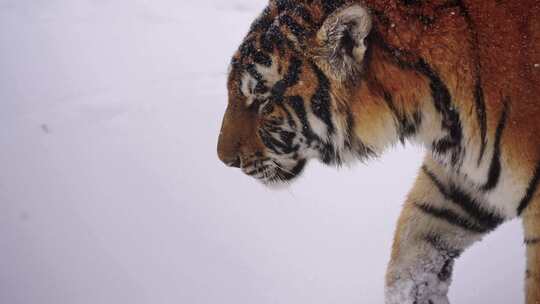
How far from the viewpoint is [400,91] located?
0.92 meters

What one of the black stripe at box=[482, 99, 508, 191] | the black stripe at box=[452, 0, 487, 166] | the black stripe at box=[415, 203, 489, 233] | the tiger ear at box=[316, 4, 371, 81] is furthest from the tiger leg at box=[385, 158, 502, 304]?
the tiger ear at box=[316, 4, 371, 81]

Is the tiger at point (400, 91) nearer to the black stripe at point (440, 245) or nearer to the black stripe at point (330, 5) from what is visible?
the black stripe at point (330, 5)

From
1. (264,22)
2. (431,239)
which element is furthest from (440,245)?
(264,22)

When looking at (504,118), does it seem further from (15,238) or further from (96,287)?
(15,238)

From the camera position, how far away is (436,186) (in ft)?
3.87

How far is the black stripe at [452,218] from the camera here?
1163 millimetres

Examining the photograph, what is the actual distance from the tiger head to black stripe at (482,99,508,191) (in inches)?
8.8

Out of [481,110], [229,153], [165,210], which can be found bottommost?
[165,210]

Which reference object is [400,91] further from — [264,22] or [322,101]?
[264,22]

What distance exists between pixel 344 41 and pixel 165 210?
92 cm

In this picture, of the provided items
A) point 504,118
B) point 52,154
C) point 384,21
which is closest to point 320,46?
point 384,21

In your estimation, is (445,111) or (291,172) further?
(291,172)

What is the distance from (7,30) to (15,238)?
1424 mm

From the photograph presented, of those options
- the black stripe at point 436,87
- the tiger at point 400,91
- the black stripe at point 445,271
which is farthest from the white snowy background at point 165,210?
the black stripe at point 436,87
